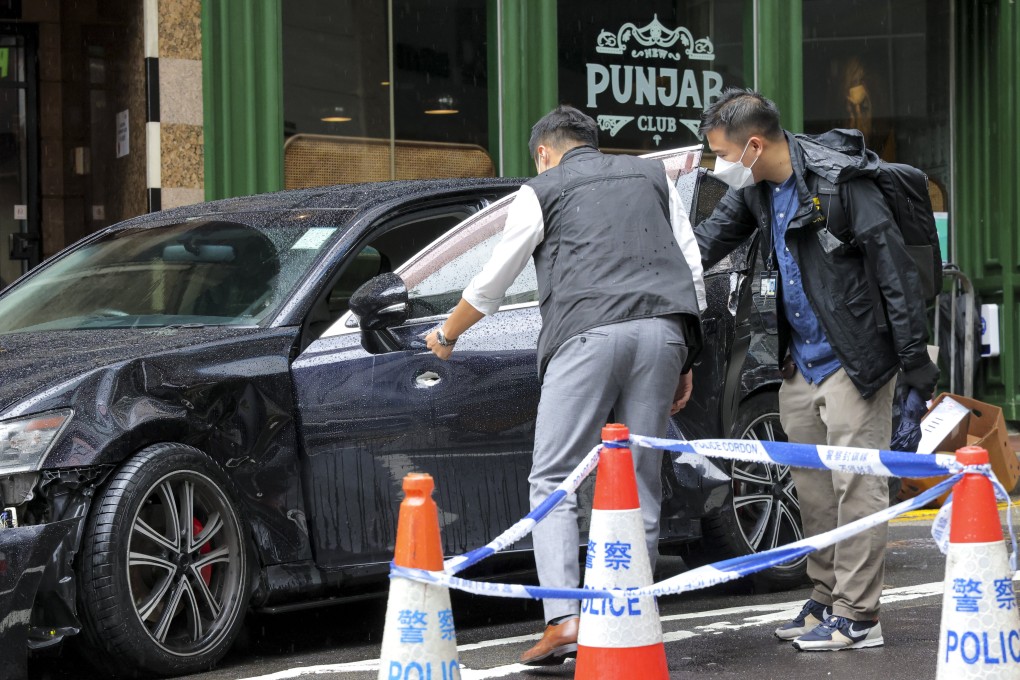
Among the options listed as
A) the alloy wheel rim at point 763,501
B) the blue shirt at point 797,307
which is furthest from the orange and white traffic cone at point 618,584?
the alloy wheel rim at point 763,501

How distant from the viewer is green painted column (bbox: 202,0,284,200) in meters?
10.1

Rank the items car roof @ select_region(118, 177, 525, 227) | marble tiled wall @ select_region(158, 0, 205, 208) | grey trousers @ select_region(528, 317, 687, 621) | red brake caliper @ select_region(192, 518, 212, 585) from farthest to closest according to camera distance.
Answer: marble tiled wall @ select_region(158, 0, 205, 208), car roof @ select_region(118, 177, 525, 227), red brake caliper @ select_region(192, 518, 212, 585), grey trousers @ select_region(528, 317, 687, 621)

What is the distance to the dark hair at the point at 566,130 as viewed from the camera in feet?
16.8

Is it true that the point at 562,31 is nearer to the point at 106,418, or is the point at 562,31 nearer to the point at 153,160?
the point at 153,160

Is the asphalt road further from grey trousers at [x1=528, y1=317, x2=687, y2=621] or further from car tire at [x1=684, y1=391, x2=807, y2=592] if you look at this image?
grey trousers at [x1=528, y1=317, x2=687, y2=621]

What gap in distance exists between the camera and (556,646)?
477 cm

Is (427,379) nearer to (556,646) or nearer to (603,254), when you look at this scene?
(603,254)

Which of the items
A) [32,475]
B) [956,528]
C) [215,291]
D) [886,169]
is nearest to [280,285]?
[215,291]

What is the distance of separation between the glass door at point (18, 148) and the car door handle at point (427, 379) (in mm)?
6130

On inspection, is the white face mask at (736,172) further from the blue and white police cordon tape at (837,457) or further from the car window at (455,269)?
the blue and white police cordon tape at (837,457)

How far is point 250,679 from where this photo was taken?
482 cm

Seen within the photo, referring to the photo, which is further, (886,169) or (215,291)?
(215,291)

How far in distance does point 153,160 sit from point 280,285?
4.81 meters

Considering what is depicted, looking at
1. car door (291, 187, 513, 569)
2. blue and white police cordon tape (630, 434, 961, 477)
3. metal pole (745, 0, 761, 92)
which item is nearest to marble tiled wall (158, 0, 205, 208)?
metal pole (745, 0, 761, 92)
